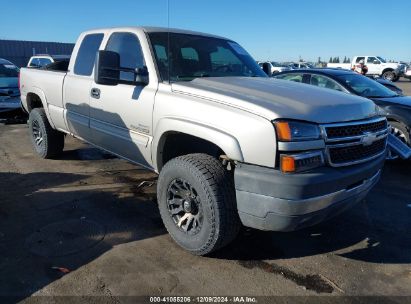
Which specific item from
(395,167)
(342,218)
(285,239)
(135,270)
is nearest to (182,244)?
(135,270)

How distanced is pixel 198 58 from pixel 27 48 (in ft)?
122

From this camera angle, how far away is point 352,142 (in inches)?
118

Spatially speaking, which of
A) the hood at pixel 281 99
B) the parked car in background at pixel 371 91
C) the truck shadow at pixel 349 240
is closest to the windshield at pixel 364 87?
the parked car in background at pixel 371 91

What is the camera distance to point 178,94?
11.2ft

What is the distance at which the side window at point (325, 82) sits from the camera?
7.21m

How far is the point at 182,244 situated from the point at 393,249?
194 centimetres

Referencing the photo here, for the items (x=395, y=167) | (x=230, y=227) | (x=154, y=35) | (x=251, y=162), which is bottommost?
(x=395, y=167)

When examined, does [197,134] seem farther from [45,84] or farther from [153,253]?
[45,84]

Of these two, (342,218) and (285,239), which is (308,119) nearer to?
(285,239)

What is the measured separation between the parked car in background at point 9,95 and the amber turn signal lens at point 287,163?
8.26 meters

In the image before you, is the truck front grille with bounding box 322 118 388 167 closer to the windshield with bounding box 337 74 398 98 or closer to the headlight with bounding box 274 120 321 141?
the headlight with bounding box 274 120 321 141

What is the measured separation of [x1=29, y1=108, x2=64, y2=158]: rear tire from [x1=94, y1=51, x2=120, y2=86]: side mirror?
2.71 meters

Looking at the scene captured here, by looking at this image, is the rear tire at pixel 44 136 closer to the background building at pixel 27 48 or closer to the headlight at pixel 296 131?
the headlight at pixel 296 131

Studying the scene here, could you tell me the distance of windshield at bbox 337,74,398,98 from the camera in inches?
276
